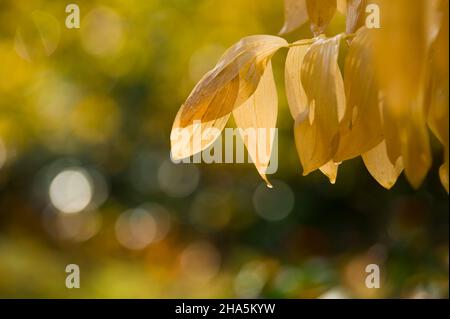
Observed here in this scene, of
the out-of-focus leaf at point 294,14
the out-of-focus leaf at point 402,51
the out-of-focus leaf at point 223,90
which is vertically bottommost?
the out-of-focus leaf at point 402,51

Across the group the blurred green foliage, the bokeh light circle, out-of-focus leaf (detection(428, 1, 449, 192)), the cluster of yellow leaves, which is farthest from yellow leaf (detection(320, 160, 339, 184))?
the bokeh light circle

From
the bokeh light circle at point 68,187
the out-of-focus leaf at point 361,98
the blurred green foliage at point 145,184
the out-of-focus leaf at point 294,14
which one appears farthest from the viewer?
the bokeh light circle at point 68,187

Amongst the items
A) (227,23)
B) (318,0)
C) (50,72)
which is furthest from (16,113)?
(318,0)

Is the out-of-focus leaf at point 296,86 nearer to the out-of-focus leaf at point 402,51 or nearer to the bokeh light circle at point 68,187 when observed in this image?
the out-of-focus leaf at point 402,51

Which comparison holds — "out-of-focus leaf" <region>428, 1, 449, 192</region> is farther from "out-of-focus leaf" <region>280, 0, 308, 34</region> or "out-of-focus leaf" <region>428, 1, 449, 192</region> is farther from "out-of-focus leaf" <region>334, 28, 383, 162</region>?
"out-of-focus leaf" <region>280, 0, 308, 34</region>

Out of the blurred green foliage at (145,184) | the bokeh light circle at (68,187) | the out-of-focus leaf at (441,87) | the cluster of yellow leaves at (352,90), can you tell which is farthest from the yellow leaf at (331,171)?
the bokeh light circle at (68,187)

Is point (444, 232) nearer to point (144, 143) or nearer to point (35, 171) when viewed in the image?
point (144, 143)
